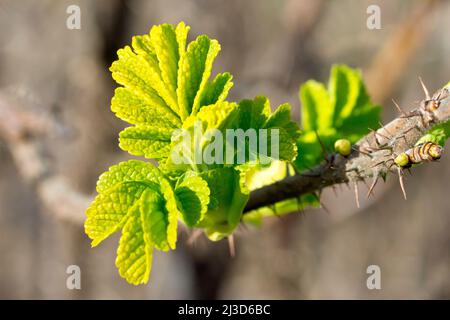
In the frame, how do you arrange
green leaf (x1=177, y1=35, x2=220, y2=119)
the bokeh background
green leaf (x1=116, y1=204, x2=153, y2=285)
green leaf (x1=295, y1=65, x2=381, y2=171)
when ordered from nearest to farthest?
green leaf (x1=116, y1=204, x2=153, y2=285) → green leaf (x1=177, y1=35, x2=220, y2=119) → green leaf (x1=295, y1=65, x2=381, y2=171) → the bokeh background

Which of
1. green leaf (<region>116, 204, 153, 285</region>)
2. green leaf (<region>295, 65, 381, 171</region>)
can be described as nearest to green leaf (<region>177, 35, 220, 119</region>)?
green leaf (<region>116, 204, 153, 285</region>)

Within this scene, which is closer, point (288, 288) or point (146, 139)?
point (146, 139)

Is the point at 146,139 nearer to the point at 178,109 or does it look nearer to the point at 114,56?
the point at 178,109

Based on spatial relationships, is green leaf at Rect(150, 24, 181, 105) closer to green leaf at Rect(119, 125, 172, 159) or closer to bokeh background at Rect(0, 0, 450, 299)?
green leaf at Rect(119, 125, 172, 159)

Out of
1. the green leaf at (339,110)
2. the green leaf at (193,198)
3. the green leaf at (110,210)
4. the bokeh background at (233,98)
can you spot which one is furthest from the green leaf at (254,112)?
the bokeh background at (233,98)

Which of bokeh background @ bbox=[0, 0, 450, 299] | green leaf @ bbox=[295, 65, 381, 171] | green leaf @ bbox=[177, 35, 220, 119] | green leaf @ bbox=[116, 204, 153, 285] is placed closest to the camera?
green leaf @ bbox=[116, 204, 153, 285]

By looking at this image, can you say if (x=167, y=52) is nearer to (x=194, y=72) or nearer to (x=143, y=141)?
(x=194, y=72)

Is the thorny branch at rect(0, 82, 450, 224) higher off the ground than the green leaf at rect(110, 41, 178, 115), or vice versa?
the green leaf at rect(110, 41, 178, 115)

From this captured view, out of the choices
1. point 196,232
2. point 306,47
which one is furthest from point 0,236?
point 196,232

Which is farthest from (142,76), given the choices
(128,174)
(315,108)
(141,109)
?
(315,108)
